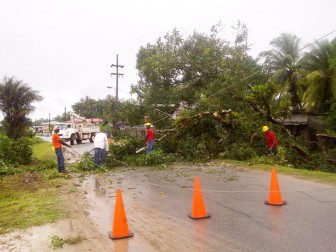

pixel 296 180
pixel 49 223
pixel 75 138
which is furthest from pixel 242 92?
pixel 75 138

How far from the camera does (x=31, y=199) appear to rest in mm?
8406

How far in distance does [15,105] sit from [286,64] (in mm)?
28619

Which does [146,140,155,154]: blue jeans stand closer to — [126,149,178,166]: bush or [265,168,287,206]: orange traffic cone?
[126,149,178,166]: bush

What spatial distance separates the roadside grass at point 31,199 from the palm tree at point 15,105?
2667 centimetres

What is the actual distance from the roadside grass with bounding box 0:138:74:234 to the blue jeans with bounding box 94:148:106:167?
62.5 inches

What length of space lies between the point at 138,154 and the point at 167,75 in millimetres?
6286

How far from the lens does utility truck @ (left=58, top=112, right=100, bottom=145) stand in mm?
34156

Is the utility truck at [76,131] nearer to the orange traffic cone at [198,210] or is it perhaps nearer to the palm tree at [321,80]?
the palm tree at [321,80]

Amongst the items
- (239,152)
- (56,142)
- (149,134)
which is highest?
(149,134)

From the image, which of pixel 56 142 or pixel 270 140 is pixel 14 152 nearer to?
pixel 56 142

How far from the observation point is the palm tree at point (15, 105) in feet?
125

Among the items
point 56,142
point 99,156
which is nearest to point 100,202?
point 99,156

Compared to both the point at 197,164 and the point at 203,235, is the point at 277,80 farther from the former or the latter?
the point at 203,235

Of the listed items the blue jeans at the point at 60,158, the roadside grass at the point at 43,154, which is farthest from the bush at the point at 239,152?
the roadside grass at the point at 43,154
